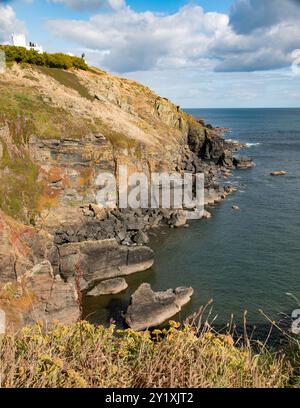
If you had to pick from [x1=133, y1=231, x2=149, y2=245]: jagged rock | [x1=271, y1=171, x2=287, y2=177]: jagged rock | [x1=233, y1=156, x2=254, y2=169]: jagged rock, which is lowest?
[x1=133, y1=231, x2=149, y2=245]: jagged rock

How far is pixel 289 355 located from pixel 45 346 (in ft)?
19.0

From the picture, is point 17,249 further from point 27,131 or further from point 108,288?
point 27,131

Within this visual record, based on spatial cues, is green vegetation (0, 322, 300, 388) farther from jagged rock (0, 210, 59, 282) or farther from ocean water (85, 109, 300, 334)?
ocean water (85, 109, 300, 334)

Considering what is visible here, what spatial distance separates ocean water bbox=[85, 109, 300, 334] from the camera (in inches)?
1462

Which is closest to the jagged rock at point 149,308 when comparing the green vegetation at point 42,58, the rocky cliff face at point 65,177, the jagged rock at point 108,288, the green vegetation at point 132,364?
the rocky cliff face at point 65,177

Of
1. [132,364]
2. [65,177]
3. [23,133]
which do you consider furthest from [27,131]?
[132,364]

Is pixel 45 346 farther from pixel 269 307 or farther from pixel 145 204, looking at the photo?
pixel 145 204

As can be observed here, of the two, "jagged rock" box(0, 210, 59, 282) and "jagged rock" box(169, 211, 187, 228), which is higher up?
"jagged rock" box(0, 210, 59, 282)

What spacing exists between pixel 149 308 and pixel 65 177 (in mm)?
28904

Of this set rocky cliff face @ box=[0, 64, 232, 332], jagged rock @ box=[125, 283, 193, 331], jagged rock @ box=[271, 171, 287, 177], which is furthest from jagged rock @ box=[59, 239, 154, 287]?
jagged rock @ box=[271, 171, 287, 177]

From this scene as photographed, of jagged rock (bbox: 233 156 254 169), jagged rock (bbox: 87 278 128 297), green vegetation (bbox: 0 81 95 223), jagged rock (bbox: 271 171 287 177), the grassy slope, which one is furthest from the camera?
jagged rock (bbox: 233 156 254 169)

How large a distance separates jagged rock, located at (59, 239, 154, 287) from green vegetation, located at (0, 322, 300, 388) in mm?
32242

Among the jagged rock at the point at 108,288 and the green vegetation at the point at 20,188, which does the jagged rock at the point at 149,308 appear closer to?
the jagged rock at the point at 108,288

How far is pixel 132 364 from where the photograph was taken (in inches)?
326
